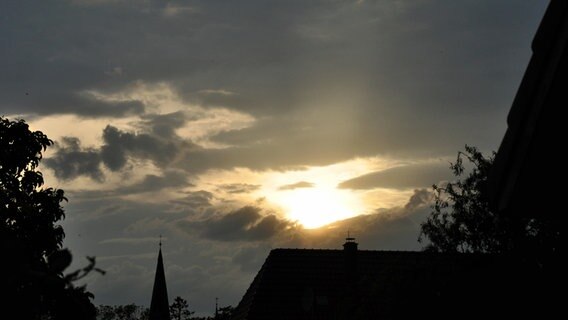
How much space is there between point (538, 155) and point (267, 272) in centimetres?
4369

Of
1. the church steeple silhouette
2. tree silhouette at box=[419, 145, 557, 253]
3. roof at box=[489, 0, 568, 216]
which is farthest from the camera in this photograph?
the church steeple silhouette

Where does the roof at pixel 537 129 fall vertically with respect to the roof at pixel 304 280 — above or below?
below

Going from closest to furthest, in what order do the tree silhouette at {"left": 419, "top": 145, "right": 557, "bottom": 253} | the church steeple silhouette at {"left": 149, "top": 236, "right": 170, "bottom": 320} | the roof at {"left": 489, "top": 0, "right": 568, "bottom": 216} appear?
the roof at {"left": 489, "top": 0, "right": 568, "bottom": 216} < the tree silhouette at {"left": 419, "top": 145, "right": 557, "bottom": 253} < the church steeple silhouette at {"left": 149, "top": 236, "right": 170, "bottom": 320}

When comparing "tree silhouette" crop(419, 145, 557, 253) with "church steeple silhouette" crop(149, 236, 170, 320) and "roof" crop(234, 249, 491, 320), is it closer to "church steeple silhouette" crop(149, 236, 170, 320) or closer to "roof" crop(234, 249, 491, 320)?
"roof" crop(234, 249, 491, 320)

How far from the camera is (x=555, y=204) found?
136 inches

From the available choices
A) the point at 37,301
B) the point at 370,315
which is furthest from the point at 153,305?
the point at 37,301

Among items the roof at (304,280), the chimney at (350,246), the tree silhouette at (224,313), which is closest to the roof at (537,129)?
the roof at (304,280)

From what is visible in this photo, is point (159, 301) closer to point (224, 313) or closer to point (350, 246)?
point (224, 313)

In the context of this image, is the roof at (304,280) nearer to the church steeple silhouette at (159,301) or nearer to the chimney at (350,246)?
the chimney at (350,246)

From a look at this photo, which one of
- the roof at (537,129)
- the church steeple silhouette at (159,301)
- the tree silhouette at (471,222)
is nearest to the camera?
the roof at (537,129)

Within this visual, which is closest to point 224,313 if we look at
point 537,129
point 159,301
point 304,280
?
point 159,301

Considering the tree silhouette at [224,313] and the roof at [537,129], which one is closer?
the roof at [537,129]

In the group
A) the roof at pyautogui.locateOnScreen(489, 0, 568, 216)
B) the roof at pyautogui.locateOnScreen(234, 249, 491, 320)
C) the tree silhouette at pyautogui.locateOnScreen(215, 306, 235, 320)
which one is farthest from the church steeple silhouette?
the roof at pyautogui.locateOnScreen(489, 0, 568, 216)

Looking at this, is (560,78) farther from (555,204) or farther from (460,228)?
(460,228)
